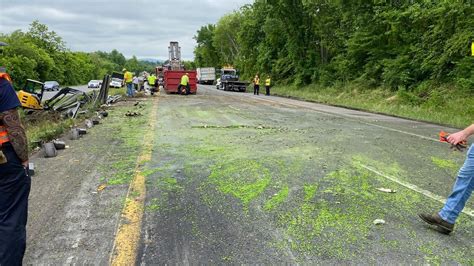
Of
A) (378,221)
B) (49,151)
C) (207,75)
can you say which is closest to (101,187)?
(49,151)

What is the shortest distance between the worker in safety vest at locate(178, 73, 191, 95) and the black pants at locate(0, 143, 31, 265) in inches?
1014

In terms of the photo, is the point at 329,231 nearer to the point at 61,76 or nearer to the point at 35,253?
the point at 35,253

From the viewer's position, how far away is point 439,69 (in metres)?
20.8

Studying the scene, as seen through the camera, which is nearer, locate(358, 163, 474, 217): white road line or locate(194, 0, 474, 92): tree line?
locate(358, 163, 474, 217): white road line

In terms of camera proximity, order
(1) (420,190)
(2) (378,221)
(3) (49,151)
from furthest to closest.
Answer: (3) (49,151)
(1) (420,190)
(2) (378,221)

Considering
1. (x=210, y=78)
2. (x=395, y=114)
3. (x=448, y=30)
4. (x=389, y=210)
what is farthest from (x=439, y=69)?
(x=210, y=78)

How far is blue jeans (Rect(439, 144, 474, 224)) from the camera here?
152 inches

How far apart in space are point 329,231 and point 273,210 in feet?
2.48

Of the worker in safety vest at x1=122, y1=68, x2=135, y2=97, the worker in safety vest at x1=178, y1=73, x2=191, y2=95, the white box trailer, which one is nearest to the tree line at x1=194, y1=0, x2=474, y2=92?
the worker in safety vest at x1=178, y1=73, x2=191, y2=95

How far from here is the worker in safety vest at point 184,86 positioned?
28484 mm

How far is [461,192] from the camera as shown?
12.9 feet

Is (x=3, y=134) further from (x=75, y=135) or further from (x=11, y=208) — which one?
(x=75, y=135)

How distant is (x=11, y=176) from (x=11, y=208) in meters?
0.25

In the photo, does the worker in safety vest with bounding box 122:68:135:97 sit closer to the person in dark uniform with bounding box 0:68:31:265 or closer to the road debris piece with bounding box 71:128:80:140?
the road debris piece with bounding box 71:128:80:140
